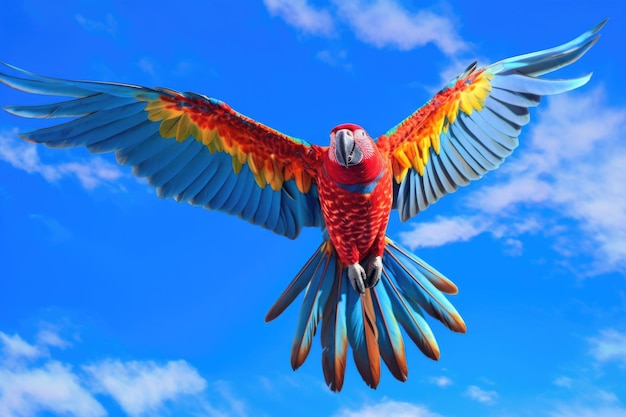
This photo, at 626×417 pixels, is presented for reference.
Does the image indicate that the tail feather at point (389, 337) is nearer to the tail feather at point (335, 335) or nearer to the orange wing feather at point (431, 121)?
the tail feather at point (335, 335)

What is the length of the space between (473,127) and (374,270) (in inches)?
52.2

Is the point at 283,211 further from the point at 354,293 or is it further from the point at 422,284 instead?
the point at 422,284

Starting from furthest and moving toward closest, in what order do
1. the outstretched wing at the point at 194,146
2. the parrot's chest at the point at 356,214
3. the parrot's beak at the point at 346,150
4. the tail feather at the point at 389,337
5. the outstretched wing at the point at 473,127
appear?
the outstretched wing at the point at 473,127 < the tail feather at the point at 389,337 < the outstretched wing at the point at 194,146 < the parrot's chest at the point at 356,214 < the parrot's beak at the point at 346,150

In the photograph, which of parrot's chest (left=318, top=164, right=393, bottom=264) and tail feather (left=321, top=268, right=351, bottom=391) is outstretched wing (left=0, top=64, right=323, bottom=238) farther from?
tail feather (left=321, top=268, right=351, bottom=391)

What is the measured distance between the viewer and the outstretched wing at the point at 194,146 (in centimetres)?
429

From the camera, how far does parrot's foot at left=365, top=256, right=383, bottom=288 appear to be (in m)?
4.48

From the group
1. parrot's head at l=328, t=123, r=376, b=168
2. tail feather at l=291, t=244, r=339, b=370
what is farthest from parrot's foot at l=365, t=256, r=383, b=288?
parrot's head at l=328, t=123, r=376, b=168

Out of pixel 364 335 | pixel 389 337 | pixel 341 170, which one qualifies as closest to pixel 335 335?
pixel 364 335

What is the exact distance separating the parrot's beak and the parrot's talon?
760 millimetres

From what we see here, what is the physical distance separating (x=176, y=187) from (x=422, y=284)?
5.89 ft

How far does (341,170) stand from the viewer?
407cm

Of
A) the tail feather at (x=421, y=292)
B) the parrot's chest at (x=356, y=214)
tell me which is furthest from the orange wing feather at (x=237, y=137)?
the tail feather at (x=421, y=292)

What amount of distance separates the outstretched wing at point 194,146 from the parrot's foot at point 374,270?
1.87 ft

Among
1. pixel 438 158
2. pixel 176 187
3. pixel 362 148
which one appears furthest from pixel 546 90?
pixel 176 187
